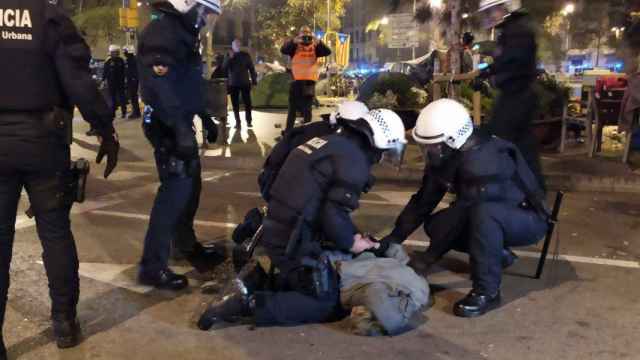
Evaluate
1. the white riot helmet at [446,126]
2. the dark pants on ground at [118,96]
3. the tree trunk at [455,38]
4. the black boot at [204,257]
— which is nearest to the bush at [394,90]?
the tree trunk at [455,38]

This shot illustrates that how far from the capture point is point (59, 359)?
11.7ft

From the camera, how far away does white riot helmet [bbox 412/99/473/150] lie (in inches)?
167

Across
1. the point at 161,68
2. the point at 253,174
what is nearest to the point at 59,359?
the point at 161,68

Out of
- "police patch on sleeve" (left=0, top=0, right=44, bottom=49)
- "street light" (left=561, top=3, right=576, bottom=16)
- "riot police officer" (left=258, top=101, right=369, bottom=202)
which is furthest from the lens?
"street light" (left=561, top=3, right=576, bottom=16)

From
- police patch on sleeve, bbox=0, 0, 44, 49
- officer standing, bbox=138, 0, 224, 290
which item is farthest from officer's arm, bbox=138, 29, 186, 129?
police patch on sleeve, bbox=0, 0, 44, 49

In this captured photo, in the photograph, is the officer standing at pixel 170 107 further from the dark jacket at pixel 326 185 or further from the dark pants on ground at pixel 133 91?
the dark pants on ground at pixel 133 91

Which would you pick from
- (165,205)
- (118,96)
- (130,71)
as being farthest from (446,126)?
(130,71)

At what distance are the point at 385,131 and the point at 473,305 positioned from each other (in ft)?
3.88

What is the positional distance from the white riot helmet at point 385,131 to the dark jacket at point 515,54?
7.46 feet

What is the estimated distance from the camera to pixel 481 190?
14.1 feet

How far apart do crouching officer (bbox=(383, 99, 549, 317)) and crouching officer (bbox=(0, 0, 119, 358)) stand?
1960 millimetres

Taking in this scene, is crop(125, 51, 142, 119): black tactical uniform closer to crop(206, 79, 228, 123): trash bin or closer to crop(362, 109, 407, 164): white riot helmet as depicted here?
crop(206, 79, 228, 123): trash bin

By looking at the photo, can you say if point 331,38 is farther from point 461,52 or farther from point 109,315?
point 109,315

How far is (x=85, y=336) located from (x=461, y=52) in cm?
960
